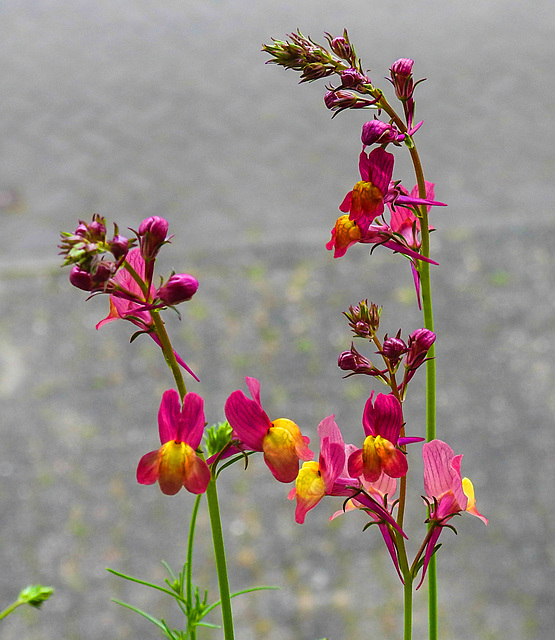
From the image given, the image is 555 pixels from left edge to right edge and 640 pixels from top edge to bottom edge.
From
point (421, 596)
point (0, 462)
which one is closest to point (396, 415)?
point (421, 596)

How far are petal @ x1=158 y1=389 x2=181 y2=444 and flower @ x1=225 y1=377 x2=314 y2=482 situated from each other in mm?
18

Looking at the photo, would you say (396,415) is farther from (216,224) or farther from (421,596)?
(216,224)

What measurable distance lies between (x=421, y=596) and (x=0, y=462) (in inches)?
33.2

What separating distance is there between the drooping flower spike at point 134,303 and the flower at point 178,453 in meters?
0.01

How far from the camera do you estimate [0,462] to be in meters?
1.69

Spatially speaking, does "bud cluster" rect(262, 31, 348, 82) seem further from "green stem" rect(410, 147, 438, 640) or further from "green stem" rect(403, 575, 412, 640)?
"green stem" rect(403, 575, 412, 640)

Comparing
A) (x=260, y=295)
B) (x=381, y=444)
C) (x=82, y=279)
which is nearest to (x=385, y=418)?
(x=381, y=444)

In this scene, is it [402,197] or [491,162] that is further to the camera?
[491,162]

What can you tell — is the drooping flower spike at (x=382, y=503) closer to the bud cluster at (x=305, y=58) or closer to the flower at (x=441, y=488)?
the flower at (x=441, y=488)

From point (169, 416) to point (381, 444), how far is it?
0.24ft

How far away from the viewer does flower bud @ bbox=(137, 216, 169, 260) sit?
0.93ft

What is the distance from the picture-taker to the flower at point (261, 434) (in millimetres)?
296

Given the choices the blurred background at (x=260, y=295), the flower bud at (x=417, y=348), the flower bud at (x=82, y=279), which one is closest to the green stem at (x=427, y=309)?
the flower bud at (x=417, y=348)

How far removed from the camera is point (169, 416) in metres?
0.30
